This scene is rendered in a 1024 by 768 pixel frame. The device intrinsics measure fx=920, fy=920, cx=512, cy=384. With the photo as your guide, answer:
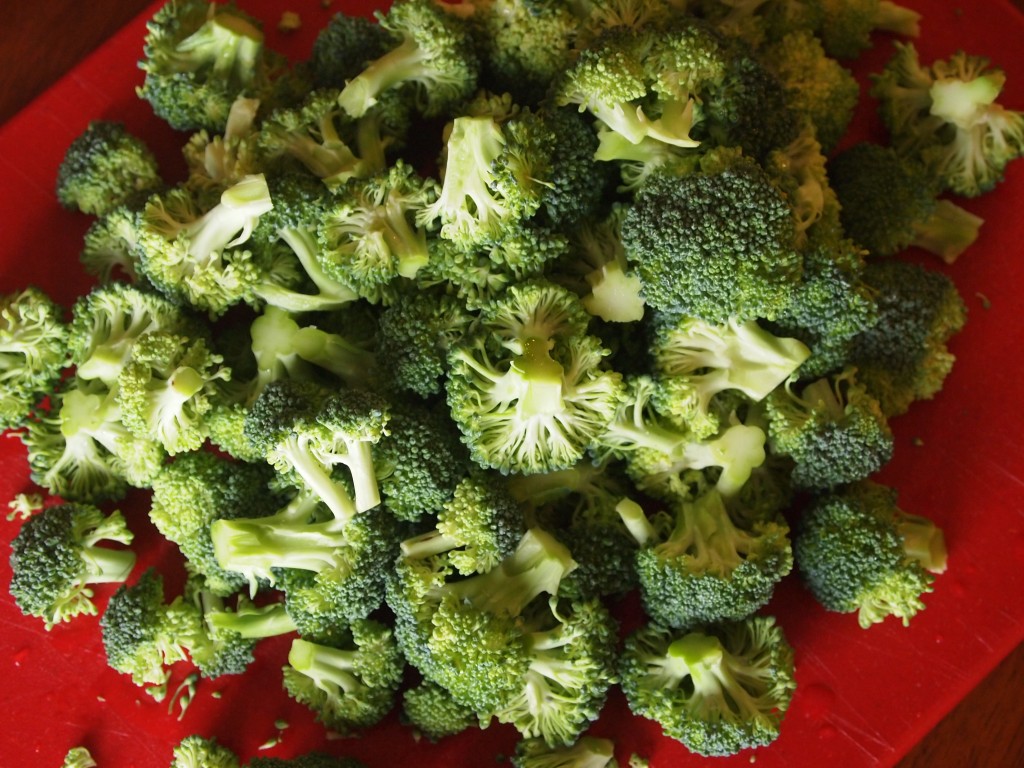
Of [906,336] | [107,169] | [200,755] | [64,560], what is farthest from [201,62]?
[906,336]

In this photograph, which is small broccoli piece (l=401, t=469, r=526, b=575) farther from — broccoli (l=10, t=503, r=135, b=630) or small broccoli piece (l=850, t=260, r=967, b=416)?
small broccoli piece (l=850, t=260, r=967, b=416)

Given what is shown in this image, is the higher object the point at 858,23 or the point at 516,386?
the point at 858,23

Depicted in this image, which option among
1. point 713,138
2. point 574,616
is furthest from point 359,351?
point 713,138

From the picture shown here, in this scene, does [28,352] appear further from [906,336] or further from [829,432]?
[906,336]

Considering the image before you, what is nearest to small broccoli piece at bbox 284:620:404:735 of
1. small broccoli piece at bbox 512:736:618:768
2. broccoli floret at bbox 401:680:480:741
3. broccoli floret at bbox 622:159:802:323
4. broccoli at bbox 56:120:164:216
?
broccoli floret at bbox 401:680:480:741

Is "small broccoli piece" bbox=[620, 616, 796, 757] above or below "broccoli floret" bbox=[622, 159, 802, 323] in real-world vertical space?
below
